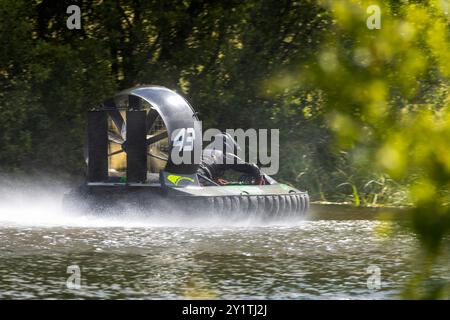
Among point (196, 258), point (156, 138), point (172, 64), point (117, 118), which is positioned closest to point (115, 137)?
Result: point (117, 118)

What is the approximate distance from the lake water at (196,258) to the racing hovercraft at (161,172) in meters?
0.29

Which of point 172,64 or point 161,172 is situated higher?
point 172,64

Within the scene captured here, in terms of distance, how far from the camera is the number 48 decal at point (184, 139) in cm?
1825

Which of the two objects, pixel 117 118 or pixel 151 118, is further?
pixel 117 118

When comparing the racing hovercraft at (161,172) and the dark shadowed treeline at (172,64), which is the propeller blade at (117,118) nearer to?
the racing hovercraft at (161,172)

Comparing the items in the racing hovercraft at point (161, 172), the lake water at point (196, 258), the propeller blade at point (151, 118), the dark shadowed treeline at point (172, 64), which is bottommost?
the lake water at point (196, 258)

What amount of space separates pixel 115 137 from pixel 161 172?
102 inches

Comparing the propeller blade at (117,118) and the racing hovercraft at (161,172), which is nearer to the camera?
the racing hovercraft at (161,172)

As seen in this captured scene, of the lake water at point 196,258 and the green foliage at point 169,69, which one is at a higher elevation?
the green foliage at point 169,69

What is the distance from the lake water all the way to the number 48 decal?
151 cm

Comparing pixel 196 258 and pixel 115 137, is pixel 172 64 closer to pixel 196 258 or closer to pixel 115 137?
pixel 115 137

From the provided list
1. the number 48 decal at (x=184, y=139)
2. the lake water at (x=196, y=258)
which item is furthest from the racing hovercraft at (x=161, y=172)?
the lake water at (x=196, y=258)

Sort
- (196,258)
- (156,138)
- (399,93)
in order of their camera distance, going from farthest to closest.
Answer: (156,138)
(196,258)
(399,93)

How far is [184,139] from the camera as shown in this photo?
60.3 ft
